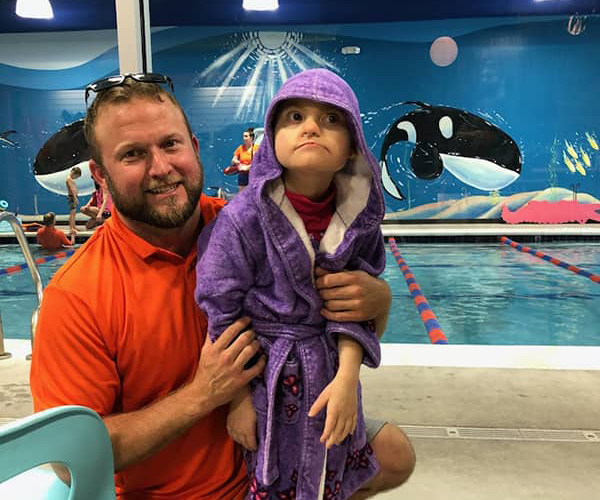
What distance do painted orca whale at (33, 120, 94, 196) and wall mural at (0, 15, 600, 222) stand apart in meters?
0.06

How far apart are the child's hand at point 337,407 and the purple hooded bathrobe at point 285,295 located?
4 centimetres

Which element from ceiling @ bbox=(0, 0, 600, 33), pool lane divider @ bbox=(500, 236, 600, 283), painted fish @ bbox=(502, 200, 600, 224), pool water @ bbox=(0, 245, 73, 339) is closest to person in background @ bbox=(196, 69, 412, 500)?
pool water @ bbox=(0, 245, 73, 339)

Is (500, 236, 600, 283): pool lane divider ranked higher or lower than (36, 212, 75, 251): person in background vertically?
higher

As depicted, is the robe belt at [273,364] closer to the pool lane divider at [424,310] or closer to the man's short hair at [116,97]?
the man's short hair at [116,97]

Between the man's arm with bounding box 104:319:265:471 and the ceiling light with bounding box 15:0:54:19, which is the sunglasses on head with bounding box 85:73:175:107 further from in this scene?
the ceiling light with bounding box 15:0:54:19

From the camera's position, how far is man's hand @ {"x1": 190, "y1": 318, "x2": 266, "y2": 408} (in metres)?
1.18

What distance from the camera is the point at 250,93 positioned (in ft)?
37.5

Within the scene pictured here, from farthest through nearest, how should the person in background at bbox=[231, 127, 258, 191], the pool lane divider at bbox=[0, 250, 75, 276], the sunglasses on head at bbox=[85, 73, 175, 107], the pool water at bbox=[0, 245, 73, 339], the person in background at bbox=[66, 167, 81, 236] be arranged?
the person in background at bbox=[66, 167, 81, 236], the person in background at bbox=[231, 127, 258, 191], the pool lane divider at bbox=[0, 250, 75, 276], the pool water at bbox=[0, 245, 73, 339], the sunglasses on head at bbox=[85, 73, 175, 107]

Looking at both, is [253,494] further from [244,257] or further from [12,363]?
[12,363]

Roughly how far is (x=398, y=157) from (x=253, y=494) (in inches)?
426

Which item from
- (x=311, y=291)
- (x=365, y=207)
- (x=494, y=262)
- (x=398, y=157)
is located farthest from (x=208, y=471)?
(x=398, y=157)

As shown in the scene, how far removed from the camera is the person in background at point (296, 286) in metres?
1.18

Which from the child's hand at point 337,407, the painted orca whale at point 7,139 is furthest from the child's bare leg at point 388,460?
the painted orca whale at point 7,139

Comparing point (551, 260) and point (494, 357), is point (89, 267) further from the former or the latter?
point (551, 260)
